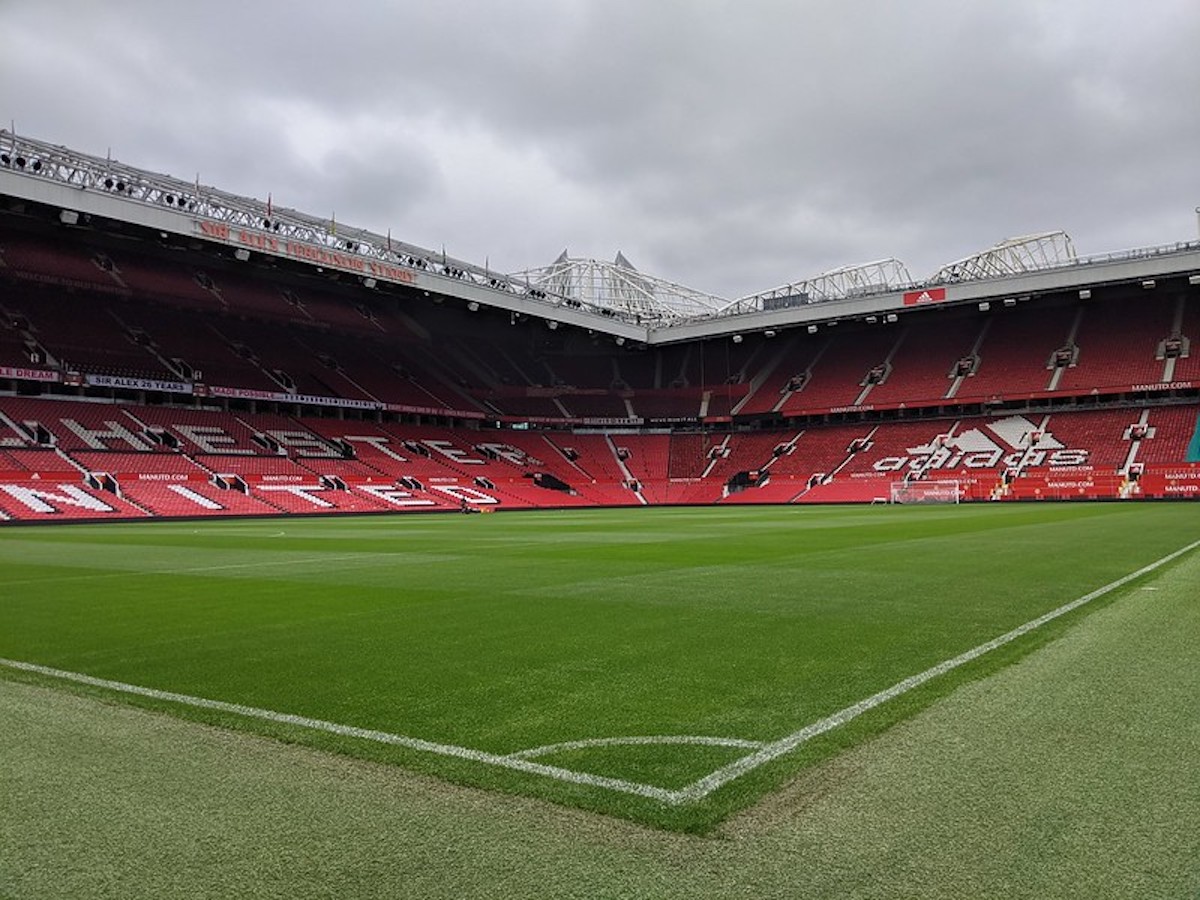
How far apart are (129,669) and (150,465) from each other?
138 ft

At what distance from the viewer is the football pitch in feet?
14.0

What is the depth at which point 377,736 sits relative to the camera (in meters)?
4.62

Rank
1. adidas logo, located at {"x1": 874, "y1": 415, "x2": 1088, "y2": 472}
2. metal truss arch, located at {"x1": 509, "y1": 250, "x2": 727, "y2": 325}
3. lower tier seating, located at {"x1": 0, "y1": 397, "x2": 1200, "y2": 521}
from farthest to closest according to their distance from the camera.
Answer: metal truss arch, located at {"x1": 509, "y1": 250, "x2": 727, "y2": 325}
adidas logo, located at {"x1": 874, "y1": 415, "x2": 1088, "y2": 472}
lower tier seating, located at {"x1": 0, "y1": 397, "x2": 1200, "y2": 521}

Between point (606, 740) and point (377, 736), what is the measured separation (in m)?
1.31

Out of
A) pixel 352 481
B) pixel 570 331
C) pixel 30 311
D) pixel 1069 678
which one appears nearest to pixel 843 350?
pixel 570 331

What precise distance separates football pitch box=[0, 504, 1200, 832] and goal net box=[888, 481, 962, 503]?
38.2 m

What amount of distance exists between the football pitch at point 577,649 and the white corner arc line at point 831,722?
0.8 inches

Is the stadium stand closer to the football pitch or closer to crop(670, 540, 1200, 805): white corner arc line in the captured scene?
the football pitch

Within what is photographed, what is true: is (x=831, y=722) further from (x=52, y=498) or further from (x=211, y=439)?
(x=211, y=439)

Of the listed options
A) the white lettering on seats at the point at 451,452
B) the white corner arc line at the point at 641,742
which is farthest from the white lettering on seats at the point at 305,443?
the white corner arc line at the point at 641,742

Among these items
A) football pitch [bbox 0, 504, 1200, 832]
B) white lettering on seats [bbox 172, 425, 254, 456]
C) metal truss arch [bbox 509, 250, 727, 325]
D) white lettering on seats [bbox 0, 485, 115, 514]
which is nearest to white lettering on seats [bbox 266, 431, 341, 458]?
white lettering on seats [bbox 172, 425, 254, 456]

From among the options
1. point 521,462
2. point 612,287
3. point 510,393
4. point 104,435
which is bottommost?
point 521,462

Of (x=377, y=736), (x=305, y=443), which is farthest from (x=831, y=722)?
(x=305, y=443)

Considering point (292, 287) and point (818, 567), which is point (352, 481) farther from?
point (818, 567)
